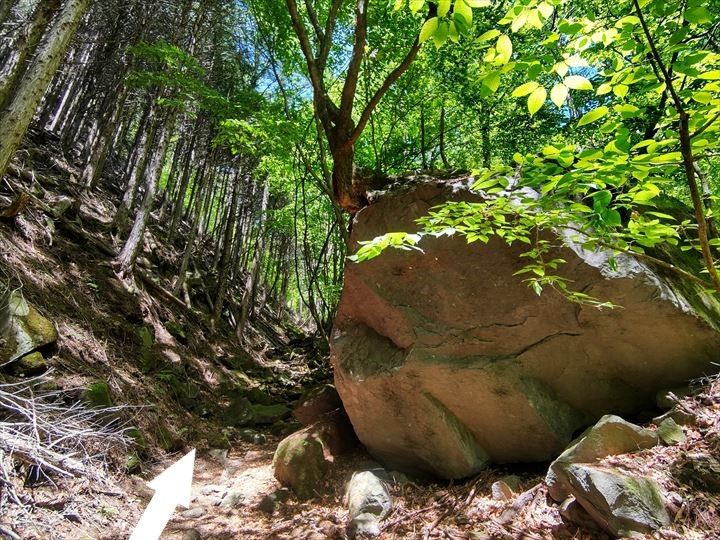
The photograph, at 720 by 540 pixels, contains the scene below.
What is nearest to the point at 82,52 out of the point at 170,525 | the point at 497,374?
the point at 170,525

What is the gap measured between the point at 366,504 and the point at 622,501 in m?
2.32

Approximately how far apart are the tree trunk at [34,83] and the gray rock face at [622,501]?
6452 millimetres

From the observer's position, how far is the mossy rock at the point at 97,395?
448cm

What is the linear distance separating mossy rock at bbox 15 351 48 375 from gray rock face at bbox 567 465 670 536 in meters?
5.33

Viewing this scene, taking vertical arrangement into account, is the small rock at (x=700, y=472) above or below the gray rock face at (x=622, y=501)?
above

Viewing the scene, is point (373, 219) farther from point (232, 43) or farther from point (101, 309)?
point (232, 43)

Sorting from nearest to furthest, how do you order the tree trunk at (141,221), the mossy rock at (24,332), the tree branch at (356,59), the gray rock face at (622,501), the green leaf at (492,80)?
the green leaf at (492,80) < the gray rock face at (622,501) < the mossy rock at (24,332) < the tree branch at (356,59) < the tree trunk at (141,221)

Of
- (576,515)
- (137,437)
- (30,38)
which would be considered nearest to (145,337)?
(137,437)

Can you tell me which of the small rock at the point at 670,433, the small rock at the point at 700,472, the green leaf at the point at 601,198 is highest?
the green leaf at the point at 601,198

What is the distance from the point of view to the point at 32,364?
436 cm

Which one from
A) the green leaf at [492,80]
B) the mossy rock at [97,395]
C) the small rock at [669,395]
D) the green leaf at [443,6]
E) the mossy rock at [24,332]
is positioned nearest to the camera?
the green leaf at [443,6]

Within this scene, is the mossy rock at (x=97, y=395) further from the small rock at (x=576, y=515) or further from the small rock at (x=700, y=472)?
the small rock at (x=700, y=472)

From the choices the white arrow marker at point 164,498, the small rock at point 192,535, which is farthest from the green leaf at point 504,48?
the small rock at point 192,535

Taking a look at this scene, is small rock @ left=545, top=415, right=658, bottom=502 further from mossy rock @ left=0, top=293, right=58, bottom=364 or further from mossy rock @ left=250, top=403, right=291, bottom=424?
mossy rock @ left=250, top=403, right=291, bottom=424
